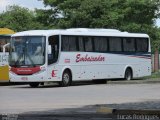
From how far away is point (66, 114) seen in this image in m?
14.5

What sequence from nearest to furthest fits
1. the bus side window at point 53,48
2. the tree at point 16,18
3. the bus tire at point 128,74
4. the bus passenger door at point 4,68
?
the bus side window at point 53,48, the bus passenger door at point 4,68, the bus tire at point 128,74, the tree at point 16,18

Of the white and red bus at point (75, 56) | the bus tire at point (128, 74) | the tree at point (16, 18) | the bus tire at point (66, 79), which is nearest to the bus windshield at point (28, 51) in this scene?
the white and red bus at point (75, 56)

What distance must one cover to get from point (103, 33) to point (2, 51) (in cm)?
616

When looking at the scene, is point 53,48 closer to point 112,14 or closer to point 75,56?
point 75,56

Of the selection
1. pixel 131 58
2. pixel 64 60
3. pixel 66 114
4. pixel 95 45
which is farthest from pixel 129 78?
pixel 66 114

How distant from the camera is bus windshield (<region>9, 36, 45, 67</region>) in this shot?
3097cm

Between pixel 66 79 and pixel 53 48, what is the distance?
6.26ft

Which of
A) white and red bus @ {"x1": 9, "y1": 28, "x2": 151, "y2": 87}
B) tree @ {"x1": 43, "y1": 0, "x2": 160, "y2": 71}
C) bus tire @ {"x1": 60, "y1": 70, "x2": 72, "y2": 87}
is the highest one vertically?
tree @ {"x1": 43, "y1": 0, "x2": 160, "y2": 71}

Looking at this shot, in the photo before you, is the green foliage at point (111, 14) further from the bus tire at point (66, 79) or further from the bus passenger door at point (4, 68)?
the bus tire at point (66, 79)

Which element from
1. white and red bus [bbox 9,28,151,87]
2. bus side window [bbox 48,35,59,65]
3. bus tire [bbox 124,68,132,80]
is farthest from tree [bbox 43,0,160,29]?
bus side window [bbox 48,35,59,65]

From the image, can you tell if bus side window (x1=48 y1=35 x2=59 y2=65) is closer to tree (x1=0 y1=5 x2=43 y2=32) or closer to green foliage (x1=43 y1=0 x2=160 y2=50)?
green foliage (x1=43 y1=0 x2=160 y2=50)

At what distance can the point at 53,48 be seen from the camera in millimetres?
31359

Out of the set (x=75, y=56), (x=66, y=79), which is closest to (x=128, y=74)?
(x=75, y=56)

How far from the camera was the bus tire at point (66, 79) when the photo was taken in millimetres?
31797
